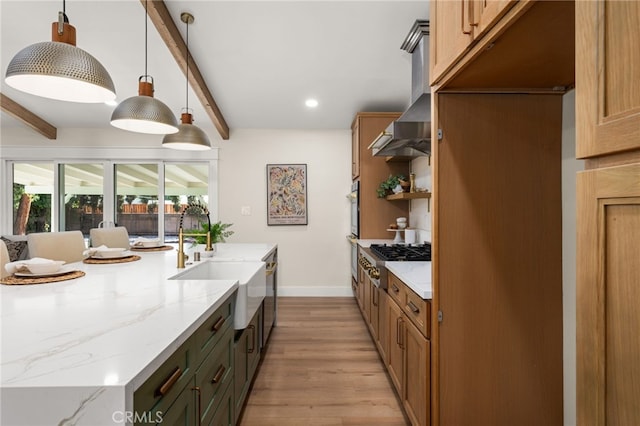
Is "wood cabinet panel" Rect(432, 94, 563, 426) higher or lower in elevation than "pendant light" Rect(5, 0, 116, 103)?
lower

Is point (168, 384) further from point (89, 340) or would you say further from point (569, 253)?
point (569, 253)

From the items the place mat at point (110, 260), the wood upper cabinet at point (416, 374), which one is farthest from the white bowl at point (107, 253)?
the wood upper cabinet at point (416, 374)

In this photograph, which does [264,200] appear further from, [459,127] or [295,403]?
[459,127]

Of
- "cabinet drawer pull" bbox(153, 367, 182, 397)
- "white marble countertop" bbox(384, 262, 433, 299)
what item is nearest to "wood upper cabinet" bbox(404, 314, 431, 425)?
"white marble countertop" bbox(384, 262, 433, 299)

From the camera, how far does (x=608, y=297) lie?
0.60 metres

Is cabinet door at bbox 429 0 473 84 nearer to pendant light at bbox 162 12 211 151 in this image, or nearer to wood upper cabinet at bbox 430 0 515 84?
wood upper cabinet at bbox 430 0 515 84

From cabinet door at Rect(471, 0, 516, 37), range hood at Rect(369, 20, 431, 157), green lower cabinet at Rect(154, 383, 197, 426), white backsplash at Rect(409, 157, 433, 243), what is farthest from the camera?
white backsplash at Rect(409, 157, 433, 243)

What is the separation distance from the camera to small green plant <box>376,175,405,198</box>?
3609 millimetres

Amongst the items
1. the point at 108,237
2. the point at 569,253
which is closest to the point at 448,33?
the point at 569,253

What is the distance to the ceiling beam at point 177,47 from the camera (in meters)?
2.41

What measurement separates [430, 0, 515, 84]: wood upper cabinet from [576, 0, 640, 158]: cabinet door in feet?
1.15

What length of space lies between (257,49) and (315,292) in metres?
3.26

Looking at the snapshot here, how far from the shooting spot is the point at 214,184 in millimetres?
4652

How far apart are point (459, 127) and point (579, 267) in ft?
3.05
